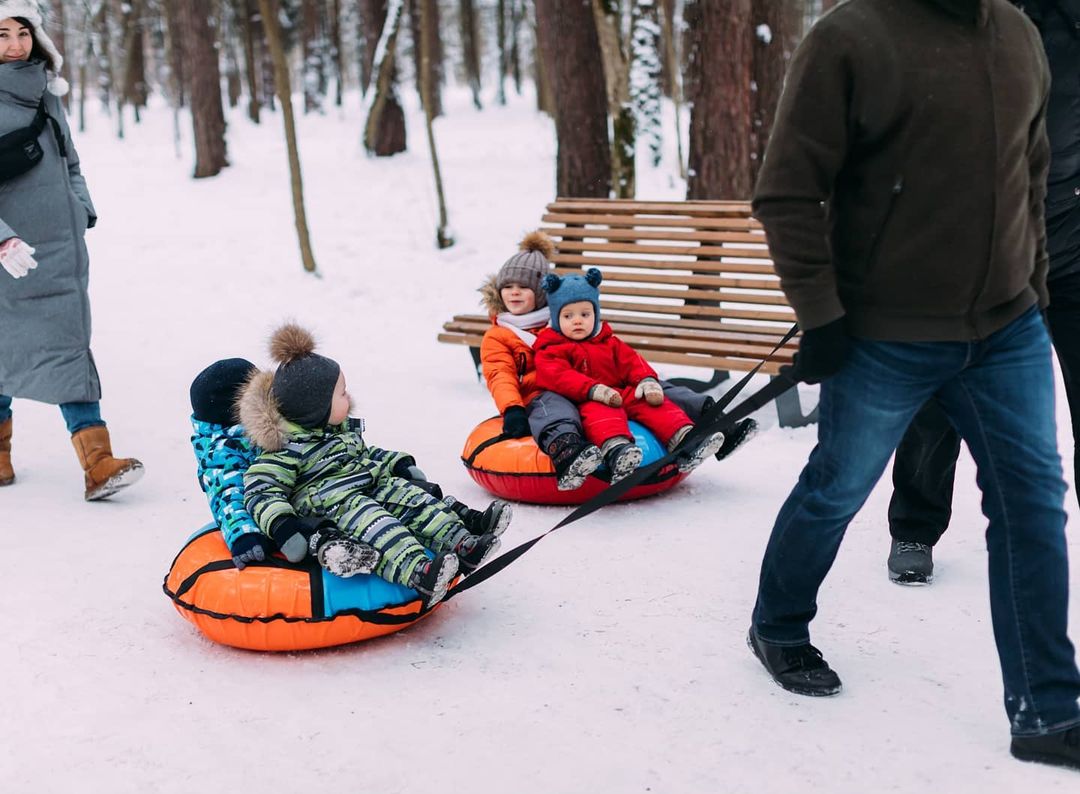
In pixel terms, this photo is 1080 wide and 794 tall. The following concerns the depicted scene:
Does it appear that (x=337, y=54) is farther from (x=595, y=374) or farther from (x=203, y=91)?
(x=595, y=374)

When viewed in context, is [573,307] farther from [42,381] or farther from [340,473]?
[42,381]

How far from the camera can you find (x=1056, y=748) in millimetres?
2818

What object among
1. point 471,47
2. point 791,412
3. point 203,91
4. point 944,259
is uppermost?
point 471,47

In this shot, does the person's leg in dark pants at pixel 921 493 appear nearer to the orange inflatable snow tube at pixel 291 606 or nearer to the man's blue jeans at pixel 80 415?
the orange inflatable snow tube at pixel 291 606

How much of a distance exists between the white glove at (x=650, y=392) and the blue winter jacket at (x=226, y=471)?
1.91m

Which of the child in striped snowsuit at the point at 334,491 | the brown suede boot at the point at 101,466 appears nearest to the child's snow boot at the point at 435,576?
the child in striped snowsuit at the point at 334,491

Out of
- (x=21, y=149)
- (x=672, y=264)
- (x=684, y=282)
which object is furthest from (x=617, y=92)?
(x=21, y=149)

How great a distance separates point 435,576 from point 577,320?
2043mm

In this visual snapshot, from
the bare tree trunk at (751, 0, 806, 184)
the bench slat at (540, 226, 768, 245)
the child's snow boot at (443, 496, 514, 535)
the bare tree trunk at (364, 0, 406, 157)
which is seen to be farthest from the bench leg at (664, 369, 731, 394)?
the bare tree trunk at (364, 0, 406, 157)

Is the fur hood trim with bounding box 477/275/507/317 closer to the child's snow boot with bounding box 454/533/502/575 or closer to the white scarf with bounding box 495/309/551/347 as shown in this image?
the white scarf with bounding box 495/309/551/347

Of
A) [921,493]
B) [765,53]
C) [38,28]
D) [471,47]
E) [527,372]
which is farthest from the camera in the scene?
[471,47]

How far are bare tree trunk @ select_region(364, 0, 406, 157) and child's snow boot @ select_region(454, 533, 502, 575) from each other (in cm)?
1257

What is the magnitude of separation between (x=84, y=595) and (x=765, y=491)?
290 cm

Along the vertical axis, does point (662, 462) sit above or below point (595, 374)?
above
